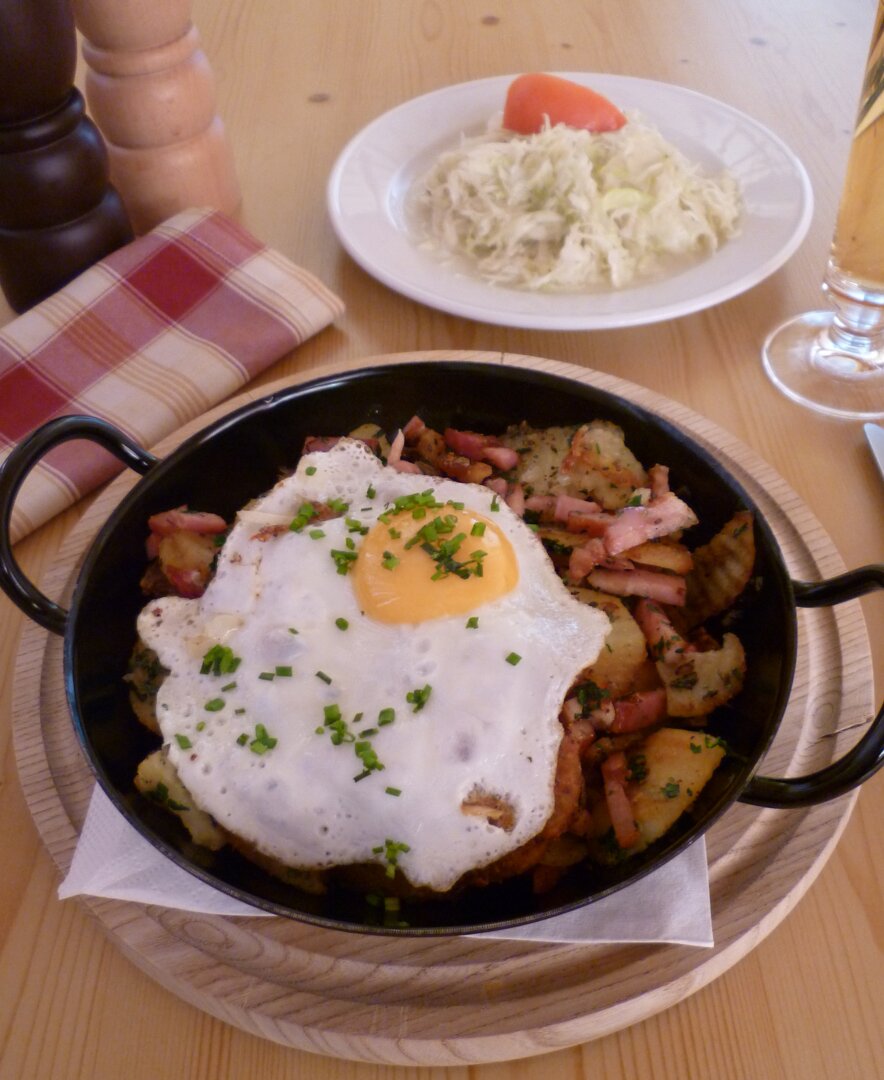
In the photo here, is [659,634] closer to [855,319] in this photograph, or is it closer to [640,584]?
[640,584]

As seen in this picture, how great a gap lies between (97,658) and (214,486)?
0.39 metres

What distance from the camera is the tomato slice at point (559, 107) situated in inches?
103

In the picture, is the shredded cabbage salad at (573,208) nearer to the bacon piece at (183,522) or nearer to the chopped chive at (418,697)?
the bacon piece at (183,522)

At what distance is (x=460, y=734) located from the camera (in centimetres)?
123

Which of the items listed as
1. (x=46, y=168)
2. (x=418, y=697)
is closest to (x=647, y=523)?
(x=418, y=697)

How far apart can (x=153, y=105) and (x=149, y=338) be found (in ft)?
2.14

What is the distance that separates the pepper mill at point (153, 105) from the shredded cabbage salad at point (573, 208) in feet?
2.03

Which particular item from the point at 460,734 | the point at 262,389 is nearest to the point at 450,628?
the point at 460,734

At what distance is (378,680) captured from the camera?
1.29 metres

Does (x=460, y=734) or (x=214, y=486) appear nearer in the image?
(x=460, y=734)

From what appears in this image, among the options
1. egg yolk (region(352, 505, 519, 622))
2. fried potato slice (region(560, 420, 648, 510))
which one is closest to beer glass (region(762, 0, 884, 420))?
fried potato slice (region(560, 420, 648, 510))

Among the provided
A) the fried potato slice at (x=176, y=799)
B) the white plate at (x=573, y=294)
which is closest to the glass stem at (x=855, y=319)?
the white plate at (x=573, y=294)

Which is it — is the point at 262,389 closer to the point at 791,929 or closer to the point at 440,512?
the point at 440,512

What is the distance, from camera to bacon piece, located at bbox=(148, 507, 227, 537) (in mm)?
1510
